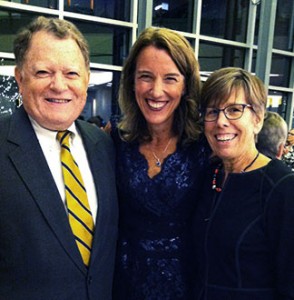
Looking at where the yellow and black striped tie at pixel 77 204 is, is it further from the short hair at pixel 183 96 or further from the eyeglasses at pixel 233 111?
the eyeglasses at pixel 233 111

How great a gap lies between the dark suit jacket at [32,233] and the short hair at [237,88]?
740mm

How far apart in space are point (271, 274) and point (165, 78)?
0.97m

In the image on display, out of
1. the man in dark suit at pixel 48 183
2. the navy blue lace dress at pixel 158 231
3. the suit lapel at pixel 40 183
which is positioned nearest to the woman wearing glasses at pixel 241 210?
the navy blue lace dress at pixel 158 231

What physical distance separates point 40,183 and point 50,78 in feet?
1.37

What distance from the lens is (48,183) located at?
4.41 ft

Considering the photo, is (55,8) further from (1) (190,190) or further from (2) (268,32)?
(1) (190,190)

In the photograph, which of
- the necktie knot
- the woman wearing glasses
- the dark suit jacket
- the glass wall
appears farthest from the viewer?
the glass wall

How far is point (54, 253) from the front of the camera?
1.30m

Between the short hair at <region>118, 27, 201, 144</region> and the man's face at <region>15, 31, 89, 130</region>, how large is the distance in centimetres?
43

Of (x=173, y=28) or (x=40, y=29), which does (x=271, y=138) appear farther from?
(x=173, y=28)

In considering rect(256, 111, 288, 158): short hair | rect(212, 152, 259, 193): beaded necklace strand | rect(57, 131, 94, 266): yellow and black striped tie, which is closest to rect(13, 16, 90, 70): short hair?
rect(57, 131, 94, 266): yellow and black striped tie

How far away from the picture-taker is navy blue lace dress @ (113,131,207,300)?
1721 millimetres

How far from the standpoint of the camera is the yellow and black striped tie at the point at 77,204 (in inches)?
55.3

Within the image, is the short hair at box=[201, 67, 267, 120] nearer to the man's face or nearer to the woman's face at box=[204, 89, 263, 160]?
the woman's face at box=[204, 89, 263, 160]
